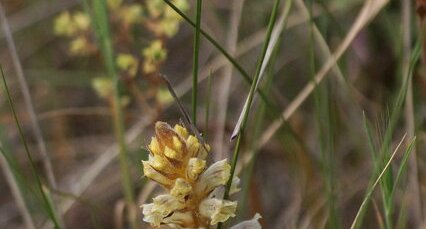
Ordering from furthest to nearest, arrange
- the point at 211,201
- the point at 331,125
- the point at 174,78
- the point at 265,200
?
1. the point at 174,78
2. the point at 265,200
3. the point at 331,125
4. the point at 211,201

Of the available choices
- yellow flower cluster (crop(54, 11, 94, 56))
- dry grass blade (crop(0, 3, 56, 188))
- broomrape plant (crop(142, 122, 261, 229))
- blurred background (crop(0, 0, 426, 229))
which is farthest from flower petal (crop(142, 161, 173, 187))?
yellow flower cluster (crop(54, 11, 94, 56))

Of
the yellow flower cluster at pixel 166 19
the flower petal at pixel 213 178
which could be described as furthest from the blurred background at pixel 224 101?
the flower petal at pixel 213 178

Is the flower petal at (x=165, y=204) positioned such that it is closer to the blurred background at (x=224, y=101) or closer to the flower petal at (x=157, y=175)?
the flower petal at (x=157, y=175)

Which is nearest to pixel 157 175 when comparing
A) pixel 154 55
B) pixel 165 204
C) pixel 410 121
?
pixel 165 204

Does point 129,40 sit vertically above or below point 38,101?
below

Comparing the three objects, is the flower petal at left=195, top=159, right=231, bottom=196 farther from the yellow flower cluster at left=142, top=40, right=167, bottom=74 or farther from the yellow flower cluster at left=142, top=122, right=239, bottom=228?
the yellow flower cluster at left=142, top=40, right=167, bottom=74

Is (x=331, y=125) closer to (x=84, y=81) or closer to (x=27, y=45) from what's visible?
(x=84, y=81)

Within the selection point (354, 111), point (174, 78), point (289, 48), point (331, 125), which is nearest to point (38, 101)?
point (174, 78)

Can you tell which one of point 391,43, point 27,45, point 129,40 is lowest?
point 391,43
